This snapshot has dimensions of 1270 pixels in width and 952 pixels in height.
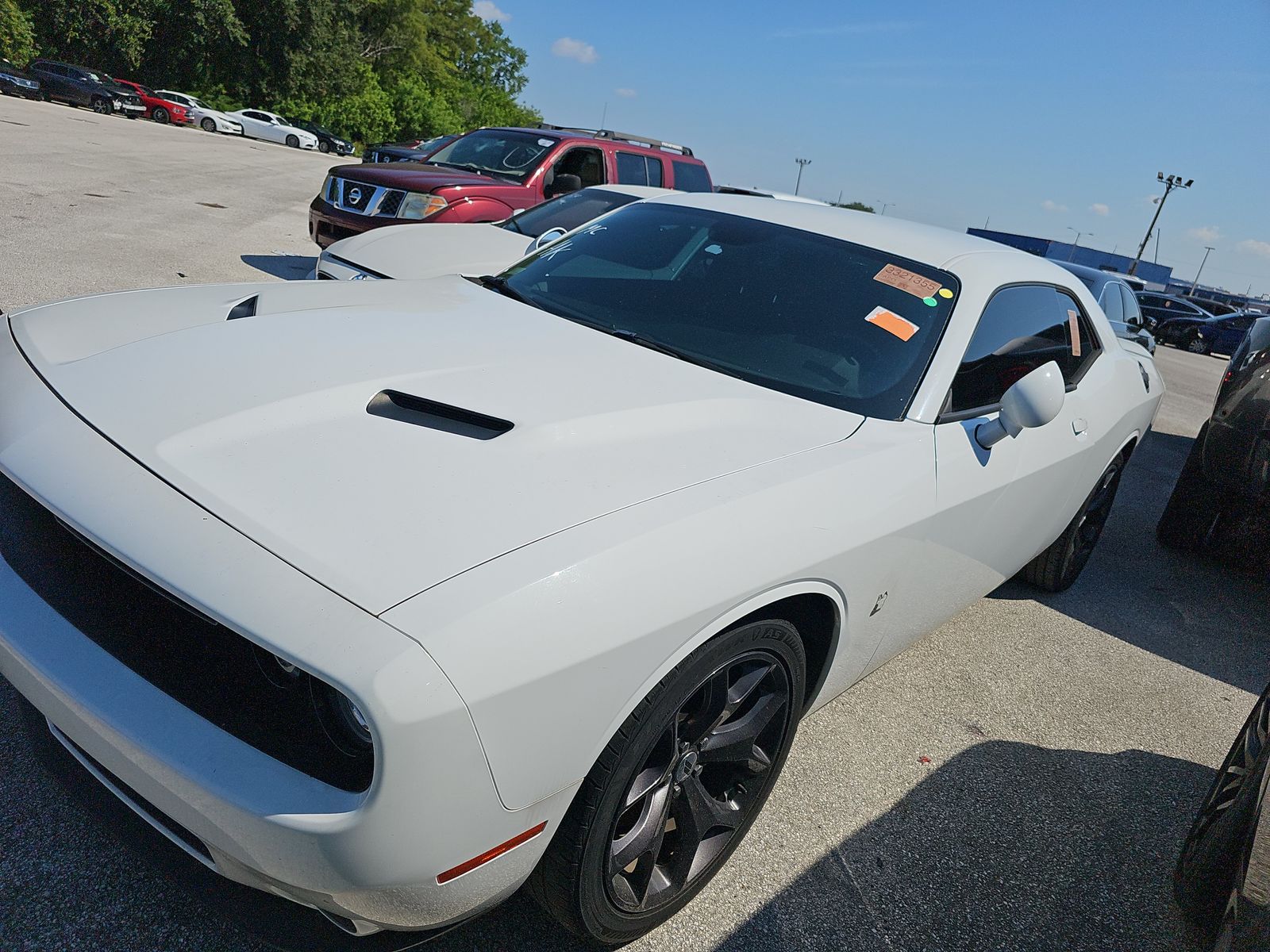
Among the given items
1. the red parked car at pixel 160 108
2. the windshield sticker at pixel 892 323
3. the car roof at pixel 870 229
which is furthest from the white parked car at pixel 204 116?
the windshield sticker at pixel 892 323

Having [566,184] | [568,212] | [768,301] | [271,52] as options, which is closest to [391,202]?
[566,184]

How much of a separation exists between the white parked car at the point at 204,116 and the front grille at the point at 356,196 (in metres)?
34.0

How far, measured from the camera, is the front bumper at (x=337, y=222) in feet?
24.7

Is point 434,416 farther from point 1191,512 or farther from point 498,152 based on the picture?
point 498,152

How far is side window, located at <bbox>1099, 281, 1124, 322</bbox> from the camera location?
24.9ft

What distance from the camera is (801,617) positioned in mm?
2145

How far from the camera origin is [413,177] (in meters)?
7.78

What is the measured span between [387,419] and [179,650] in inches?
23.9

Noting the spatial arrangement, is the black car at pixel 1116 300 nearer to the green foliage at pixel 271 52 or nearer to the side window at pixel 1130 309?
the side window at pixel 1130 309

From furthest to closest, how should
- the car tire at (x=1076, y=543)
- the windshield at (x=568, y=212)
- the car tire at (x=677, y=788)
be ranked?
the windshield at (x=568, y=212), the car tire at (x=1076, y=543), the car tire at (x=677, y=788)

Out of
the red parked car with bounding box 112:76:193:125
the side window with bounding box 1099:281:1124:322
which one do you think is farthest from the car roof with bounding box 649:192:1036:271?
the red parked car with bounding box 112:76:193:125

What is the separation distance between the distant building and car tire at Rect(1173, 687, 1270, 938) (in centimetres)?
5587

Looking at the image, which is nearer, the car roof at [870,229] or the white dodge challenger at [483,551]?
the white dodge challenger at [483,551]

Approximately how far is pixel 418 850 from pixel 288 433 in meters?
0.84
